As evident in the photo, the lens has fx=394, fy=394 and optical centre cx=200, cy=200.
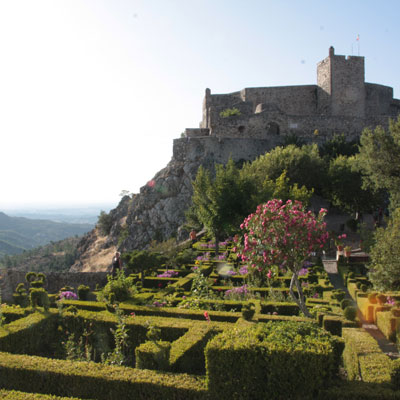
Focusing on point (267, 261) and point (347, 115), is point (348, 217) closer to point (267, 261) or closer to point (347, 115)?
point (347, 115)

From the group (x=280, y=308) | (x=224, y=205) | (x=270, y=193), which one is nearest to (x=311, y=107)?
(x=270, y=193)

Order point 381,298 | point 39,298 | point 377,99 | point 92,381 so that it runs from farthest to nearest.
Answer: point 377,99 → point 381,298 → point 39,298 → point 92,381

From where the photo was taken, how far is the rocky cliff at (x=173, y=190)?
37812 mm

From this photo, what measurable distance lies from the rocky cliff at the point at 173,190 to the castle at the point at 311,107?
6.26 feet

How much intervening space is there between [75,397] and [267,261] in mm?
5003

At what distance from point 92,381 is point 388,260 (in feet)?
32.2

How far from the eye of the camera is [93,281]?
17516 mm

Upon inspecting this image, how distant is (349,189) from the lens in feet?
102

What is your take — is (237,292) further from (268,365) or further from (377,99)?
(377,99)

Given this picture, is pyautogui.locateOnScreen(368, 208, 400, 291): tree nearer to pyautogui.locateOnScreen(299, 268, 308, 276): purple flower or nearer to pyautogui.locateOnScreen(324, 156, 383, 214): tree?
pyautogui.locateOnScreen(299, 268, 308, 276): purple flower

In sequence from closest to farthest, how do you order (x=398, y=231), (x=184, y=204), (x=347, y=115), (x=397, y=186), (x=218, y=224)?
(x=398, y=231) → (x=218, y=224) → (x=397, y=186) → (x=184, y=204) → (x=347, y=115)

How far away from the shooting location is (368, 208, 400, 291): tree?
12188mm

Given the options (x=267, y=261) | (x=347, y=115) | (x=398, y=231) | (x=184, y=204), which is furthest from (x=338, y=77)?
(x=267, y=261)

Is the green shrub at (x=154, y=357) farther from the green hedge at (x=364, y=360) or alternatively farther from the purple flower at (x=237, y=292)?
the purple flower at (x=237, y=292)
